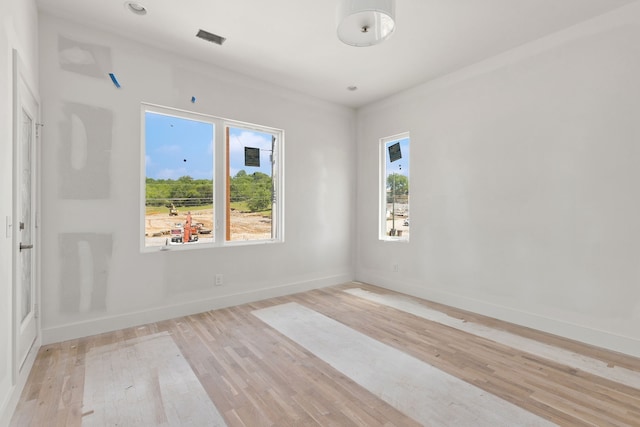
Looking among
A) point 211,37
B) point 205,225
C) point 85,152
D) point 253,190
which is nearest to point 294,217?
point 253,190

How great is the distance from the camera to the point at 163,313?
3.45m

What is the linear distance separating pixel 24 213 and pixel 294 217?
291 cm

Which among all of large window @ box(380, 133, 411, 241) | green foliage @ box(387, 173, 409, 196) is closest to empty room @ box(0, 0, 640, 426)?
large window @ box(380, 133, 411, 241)

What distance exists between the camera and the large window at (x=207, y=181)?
351 cm

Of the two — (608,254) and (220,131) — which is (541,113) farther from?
(220,131)

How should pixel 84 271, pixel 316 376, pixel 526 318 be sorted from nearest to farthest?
pixel 316 376 < pixel 84 271 < pixel 526 318

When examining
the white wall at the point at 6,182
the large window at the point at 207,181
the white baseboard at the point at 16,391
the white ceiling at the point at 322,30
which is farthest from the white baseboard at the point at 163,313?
the white ceiling at the point at 322,30

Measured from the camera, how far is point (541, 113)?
3.22m

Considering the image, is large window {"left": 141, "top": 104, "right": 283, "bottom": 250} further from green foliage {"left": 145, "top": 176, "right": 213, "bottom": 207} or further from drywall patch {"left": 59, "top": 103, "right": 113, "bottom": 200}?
drywall patch {"left": 59, "top": 103, "right": 113, "bottom": 200}

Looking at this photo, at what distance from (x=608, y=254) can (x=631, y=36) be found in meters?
1.90

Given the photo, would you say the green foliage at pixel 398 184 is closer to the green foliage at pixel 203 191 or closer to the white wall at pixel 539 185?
the white wall at pixel 539 185

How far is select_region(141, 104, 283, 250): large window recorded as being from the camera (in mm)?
3512

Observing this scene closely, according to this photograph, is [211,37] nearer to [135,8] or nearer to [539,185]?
[135,8]

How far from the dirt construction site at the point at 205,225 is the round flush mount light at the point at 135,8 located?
1.94 metres
